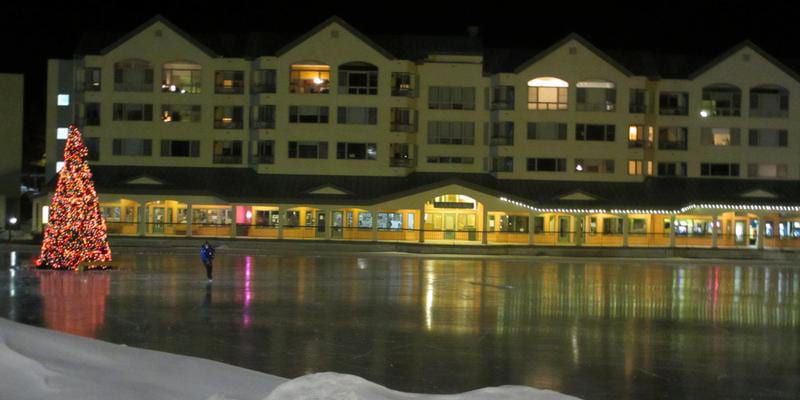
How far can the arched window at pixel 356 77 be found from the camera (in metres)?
60.1

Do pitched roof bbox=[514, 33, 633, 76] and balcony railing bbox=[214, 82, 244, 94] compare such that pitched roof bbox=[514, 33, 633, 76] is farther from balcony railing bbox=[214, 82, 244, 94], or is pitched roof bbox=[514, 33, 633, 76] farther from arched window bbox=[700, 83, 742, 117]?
balcony railing bbox=[214, 82, 244, 94]

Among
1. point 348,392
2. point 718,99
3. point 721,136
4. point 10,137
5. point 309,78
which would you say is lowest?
point 348,392

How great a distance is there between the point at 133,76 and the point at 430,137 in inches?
801

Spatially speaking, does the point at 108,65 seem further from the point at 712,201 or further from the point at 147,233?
the point at 712,201

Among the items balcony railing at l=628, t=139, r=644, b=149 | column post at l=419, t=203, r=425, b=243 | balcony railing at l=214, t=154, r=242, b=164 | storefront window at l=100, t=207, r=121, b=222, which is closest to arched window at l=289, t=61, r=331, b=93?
balcony railing at l=214, t=154, r=242, b=164

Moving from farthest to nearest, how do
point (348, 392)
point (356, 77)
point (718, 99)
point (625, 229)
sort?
point (718, 99) → point (356, 77) → point (625, 229) → point (348, 392)

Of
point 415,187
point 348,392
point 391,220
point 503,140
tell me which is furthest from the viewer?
point 503,140

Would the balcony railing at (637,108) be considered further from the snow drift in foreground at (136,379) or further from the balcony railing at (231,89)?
the snow drift in foreground at (136,379)

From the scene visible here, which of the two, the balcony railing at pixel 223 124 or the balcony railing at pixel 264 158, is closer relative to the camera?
the balcony railing at pixel 264 158

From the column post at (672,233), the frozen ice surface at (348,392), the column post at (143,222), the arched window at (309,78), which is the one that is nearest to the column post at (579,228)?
the column post at (672,233)

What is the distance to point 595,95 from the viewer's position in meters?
61.1

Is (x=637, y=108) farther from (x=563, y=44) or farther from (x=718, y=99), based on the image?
(x=563, y=44)

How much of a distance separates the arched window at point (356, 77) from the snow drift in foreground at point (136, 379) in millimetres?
49194

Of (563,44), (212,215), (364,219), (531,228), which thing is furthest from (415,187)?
(563,44)
